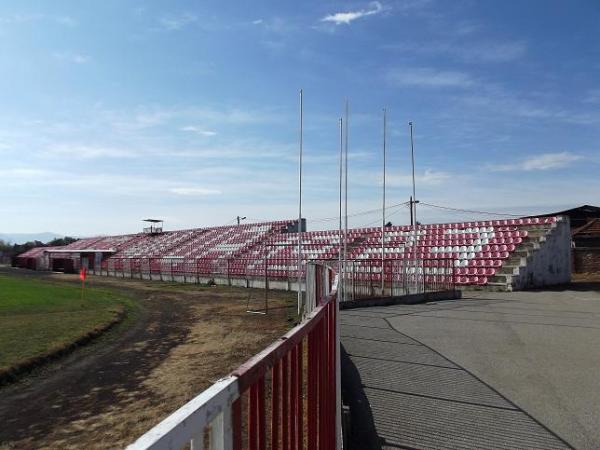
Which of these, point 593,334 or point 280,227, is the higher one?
point 280,227

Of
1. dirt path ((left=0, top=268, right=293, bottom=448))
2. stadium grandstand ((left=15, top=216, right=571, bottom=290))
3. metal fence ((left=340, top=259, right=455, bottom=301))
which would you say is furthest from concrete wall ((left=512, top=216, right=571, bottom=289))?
dirt path ((left=0, top=268, right=293, bottom=448))

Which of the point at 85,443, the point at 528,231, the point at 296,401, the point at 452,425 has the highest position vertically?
the point at 528,231

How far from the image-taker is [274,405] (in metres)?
2.17

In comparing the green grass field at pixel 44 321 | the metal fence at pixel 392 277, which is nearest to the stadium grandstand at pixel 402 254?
the metal fence at pixel 392 277

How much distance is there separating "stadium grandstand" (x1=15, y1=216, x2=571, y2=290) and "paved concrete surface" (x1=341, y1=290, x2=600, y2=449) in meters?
7.21

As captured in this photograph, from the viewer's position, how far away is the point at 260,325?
1441 centimetres

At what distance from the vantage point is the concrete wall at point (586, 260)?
27797 millimetres

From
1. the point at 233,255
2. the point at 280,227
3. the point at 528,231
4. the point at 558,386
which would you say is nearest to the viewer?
the point at 558,386

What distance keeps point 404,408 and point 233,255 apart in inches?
1384

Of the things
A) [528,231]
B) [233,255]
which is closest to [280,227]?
[233,255]

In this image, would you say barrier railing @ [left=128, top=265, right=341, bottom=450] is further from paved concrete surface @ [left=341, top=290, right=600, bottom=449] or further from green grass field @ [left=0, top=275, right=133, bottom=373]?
green grass field @ [left=0, top=275, right=133, bottom=373]

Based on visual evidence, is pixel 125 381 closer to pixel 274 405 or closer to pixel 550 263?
pixel 274 405

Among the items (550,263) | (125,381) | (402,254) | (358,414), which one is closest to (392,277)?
(402,254)

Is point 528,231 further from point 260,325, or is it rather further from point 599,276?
point 260,325
